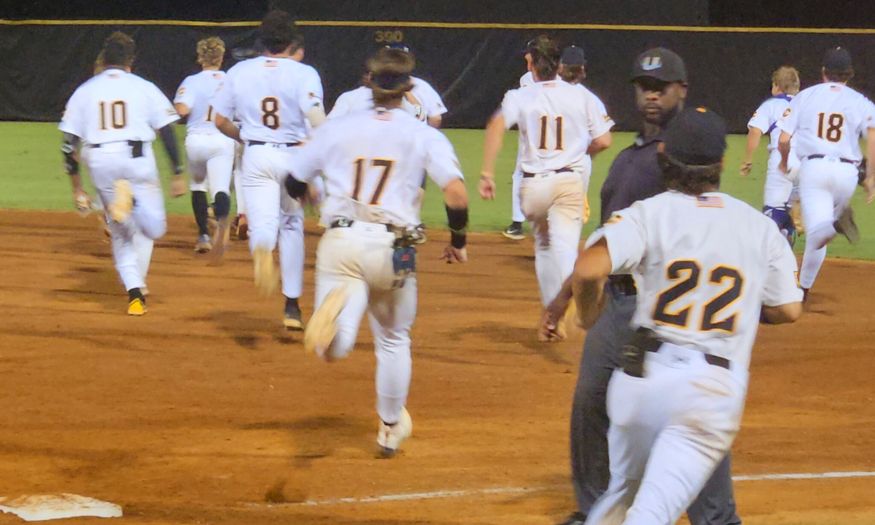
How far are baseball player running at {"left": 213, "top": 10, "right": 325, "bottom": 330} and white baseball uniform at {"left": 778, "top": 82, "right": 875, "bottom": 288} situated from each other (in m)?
4.38

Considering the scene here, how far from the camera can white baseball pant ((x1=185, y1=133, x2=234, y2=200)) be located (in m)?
13.6

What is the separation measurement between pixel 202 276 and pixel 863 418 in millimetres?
6896

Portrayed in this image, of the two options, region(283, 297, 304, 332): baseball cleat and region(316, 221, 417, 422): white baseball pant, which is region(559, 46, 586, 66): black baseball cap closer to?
region(283, 297, 304, 332): baseball cleat

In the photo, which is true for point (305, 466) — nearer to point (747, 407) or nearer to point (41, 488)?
point (41, 488)

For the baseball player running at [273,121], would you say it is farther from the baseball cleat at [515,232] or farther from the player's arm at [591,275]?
the player's arm at [591,275]

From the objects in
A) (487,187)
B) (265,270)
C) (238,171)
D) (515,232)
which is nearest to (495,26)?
(515,232)

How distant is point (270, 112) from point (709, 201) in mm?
6028

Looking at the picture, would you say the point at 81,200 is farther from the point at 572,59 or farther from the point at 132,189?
the point at 572,59

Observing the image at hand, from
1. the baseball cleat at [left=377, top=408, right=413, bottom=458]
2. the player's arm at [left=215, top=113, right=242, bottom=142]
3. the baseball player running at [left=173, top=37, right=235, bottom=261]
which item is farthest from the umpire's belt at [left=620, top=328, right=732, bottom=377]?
the baseball player running at [left=173, top=37, right=235, bottom=261]

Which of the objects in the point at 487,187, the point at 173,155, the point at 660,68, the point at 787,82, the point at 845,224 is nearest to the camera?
the point at 660,68

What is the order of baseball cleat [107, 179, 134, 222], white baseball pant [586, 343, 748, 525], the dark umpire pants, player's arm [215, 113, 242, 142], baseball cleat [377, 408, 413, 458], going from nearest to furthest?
white baseball pant [586, 343, 748, 525] → the dark umpire pants → baseball cleat [377, 408, 413, 458] → player's arm [215, 113, 242, 142] → baseball cleat [107, 179, 134, 222]

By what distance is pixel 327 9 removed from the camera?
30828 millimetres

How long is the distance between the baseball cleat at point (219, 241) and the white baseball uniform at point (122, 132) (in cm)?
215

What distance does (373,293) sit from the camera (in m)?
7.09
